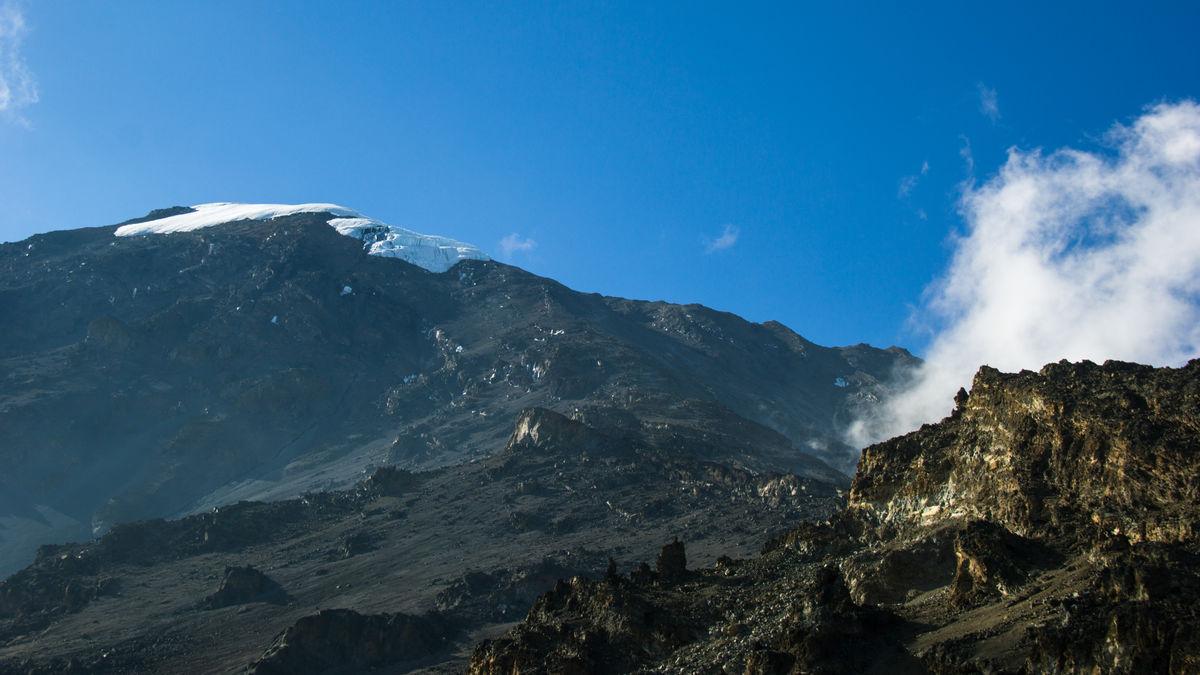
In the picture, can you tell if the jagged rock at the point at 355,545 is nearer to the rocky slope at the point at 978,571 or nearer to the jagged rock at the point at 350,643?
the jagged rock at the point at 350,643

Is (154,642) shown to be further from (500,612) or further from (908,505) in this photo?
(908,505)

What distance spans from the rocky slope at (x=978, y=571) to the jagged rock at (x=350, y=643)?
48.7 meters

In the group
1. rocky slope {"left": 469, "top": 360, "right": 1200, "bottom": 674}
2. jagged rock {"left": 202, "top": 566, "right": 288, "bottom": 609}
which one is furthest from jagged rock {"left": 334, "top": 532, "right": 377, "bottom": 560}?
rocky slope {"left": 469, "top": 360, "right": 1200, "bottom": 674}

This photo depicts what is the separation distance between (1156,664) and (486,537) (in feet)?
394

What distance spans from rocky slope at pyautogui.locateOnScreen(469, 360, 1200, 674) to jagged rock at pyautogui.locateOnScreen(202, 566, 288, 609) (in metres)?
73.9

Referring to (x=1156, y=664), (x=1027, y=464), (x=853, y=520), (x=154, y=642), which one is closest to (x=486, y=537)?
(x=154, y=642)

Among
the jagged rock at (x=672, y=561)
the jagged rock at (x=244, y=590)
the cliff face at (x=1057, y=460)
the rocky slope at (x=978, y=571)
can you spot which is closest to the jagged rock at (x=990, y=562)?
the rocky slope at (x=978, y=571)

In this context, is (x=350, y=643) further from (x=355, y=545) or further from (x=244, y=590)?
(x=355, y=545)

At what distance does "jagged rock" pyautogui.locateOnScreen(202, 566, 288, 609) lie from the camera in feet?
427

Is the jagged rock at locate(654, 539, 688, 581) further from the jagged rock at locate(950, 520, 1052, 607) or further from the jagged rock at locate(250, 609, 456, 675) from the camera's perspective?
the jagged rock at locate(250, 609, 456, 675)

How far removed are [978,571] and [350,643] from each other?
78.1 metres

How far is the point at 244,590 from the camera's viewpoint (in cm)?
13200

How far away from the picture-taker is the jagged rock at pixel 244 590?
13012cm

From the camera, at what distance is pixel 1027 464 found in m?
51.4
